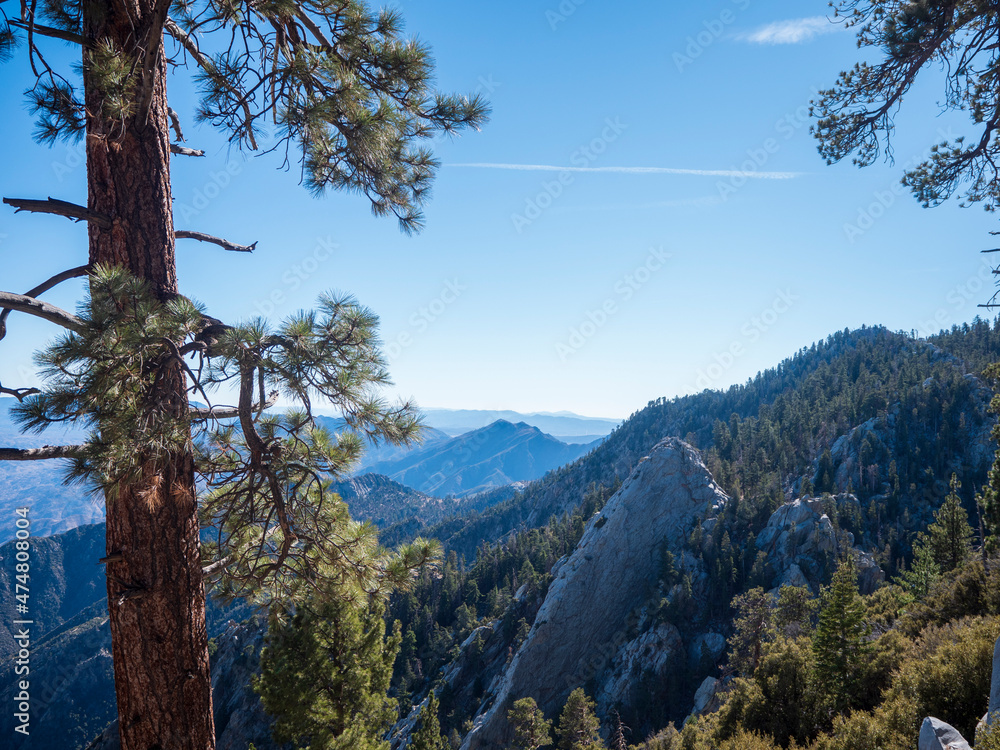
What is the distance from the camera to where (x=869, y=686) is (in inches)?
689

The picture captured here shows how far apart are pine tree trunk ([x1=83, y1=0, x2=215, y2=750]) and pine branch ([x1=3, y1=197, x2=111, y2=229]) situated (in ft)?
0.34

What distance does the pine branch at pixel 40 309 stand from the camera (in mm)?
3615

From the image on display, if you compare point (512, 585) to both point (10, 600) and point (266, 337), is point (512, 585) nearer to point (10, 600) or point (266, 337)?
point (266, 337)

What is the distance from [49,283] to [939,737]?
45.7 feet

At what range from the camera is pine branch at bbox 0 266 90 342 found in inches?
148

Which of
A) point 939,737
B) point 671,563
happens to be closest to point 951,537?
point 671,563

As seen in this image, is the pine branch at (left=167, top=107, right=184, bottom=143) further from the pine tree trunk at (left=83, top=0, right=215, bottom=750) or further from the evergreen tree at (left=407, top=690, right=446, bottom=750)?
the evergreen tree at (left=407, top=690, right=446, bottom=750)

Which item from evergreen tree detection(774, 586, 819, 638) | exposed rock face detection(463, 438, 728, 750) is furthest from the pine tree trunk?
exposed rock face detection(463, 438, 728, 750)

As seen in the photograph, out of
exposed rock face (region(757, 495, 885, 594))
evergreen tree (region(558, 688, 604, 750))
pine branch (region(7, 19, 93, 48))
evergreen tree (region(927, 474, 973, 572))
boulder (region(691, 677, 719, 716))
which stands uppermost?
pine branch (region(7, 19, 93, 48))

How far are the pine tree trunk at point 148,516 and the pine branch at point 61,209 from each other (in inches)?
4.1

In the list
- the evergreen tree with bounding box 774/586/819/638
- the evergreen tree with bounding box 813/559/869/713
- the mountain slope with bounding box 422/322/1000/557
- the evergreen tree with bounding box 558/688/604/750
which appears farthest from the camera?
the mountain slope with bounding box 422/322/1000/557

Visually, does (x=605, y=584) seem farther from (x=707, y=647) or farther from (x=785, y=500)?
(x=785, y=500)

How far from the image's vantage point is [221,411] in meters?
4.48

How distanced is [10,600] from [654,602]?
Answer: 23324cm
